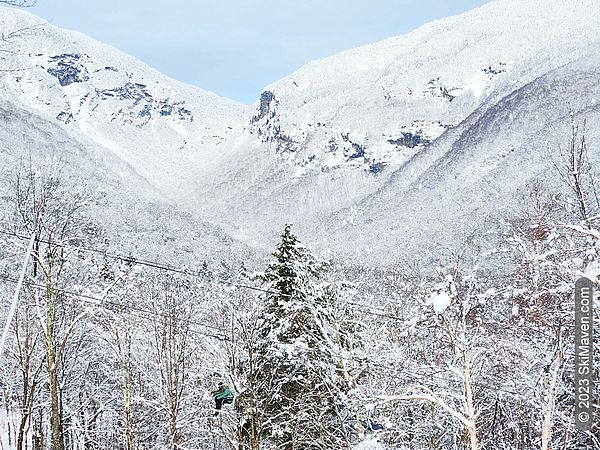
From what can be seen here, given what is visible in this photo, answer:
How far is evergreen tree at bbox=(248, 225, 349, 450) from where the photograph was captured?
1444 cm

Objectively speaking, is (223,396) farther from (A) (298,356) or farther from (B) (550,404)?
(B) (550,404)

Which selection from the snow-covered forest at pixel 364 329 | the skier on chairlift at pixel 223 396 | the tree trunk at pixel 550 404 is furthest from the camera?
the skier on chairlift at pixel 223 396

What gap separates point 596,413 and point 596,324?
73.7 inches

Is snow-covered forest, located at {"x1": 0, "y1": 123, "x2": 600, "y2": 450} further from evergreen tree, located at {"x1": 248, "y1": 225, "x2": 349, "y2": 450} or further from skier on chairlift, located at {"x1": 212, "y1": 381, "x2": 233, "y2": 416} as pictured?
skier on chairlift, located at {"x1": 212, "y1": 381, "x2": 233, "y2": 416}

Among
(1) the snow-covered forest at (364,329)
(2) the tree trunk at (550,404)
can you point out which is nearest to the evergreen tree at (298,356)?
(1) the snow-covered forest at (364,329)

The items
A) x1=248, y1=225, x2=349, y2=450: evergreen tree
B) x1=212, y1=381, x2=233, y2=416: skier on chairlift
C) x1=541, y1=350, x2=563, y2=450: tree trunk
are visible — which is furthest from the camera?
x1=212, y1=381, x2=233, y2=416: skier on chairlift

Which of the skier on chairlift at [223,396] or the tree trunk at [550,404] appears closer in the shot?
the tree trunk at [550,404]

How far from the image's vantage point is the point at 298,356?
1596 centimetres

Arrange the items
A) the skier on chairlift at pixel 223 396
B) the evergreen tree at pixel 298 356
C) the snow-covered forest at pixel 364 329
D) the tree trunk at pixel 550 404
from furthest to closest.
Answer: the skier on chairlift at pixel 223 396
the evergreen tree at pixel 298 356
the snow-covered forest at pixel 364 329
the tree trunk at pixel 550 404

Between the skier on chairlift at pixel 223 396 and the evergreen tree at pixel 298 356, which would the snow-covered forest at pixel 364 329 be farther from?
A: the skier on chairlift at pixel 223 396

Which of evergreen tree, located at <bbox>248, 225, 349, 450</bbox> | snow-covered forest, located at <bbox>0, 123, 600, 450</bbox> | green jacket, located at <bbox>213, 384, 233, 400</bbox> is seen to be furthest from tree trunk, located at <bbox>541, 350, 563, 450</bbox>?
green jacket, located at <bbox>213, 384, 233, 400</bbox>

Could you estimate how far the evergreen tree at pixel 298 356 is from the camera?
14438 mm

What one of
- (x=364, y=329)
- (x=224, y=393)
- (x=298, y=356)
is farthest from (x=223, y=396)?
(x=364, y=329)

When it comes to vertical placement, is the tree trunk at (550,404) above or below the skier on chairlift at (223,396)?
below
